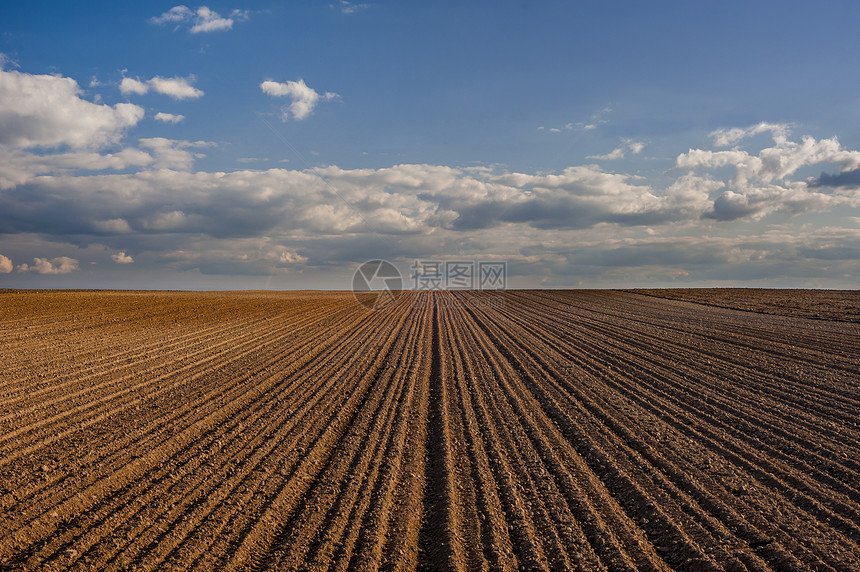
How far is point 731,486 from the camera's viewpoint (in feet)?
22.7

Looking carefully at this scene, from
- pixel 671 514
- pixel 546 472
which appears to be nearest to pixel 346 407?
pixel 546 472

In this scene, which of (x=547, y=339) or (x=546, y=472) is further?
(x=547, y=339)

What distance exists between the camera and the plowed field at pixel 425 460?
5344 millimetres

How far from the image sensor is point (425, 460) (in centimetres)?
791

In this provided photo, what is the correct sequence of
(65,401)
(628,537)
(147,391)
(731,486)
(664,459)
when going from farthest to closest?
(147,391), (65,401), (664,459), (731,486), (628,537)

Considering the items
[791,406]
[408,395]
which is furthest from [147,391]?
[791,406]

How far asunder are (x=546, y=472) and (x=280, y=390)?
22.3 ft

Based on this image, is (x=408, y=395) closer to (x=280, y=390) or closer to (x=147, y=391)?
(x=280, y=390)

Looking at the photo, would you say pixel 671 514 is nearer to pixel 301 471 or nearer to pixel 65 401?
pixel 301 471

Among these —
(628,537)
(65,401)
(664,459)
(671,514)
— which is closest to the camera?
(628,537)

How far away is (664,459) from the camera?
786 centimetres

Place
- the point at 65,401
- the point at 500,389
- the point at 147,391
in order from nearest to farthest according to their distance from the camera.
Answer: the point at 65,401 → the point at 147,391 → the point at 500,389

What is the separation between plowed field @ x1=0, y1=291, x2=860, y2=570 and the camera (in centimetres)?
534

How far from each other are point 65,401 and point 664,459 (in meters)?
11.2
